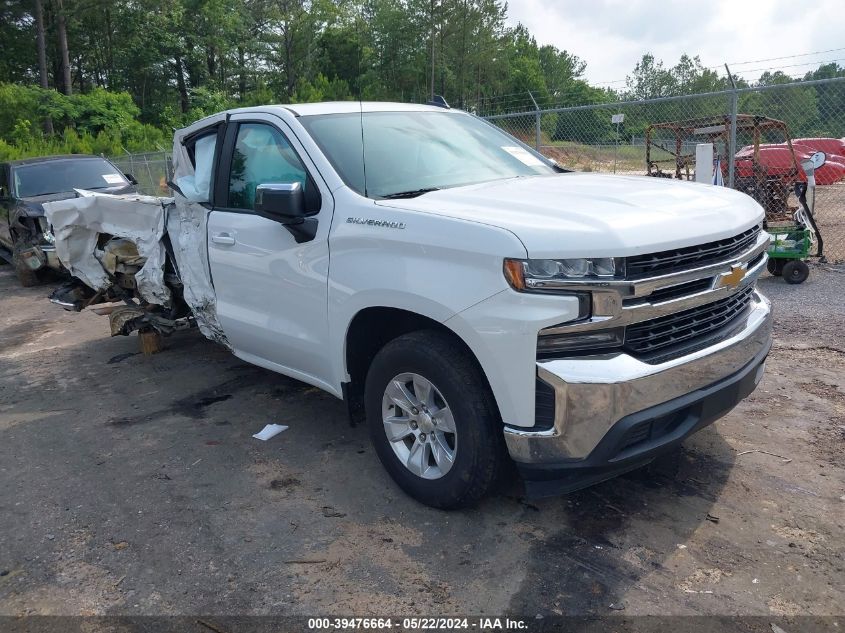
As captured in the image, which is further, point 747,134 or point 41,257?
point 747,134

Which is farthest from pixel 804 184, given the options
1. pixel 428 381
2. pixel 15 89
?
pixel 15 89

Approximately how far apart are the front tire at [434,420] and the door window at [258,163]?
4.09 ft

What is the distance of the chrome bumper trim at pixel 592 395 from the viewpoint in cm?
269

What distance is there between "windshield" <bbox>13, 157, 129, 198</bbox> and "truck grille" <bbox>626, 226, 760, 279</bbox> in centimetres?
1034

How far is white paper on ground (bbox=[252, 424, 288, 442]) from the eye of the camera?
451 cm

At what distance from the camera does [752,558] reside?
2.95 meters

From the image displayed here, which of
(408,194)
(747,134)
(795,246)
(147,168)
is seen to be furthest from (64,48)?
(408,194)

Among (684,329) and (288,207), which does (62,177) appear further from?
(684,329)

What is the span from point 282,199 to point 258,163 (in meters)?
0.93

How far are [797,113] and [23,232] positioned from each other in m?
12.5

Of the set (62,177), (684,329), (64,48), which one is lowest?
(684,329)

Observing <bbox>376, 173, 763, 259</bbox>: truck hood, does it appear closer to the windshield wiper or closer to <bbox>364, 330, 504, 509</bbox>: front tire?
the windshield wiper

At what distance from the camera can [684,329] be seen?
3033 mm

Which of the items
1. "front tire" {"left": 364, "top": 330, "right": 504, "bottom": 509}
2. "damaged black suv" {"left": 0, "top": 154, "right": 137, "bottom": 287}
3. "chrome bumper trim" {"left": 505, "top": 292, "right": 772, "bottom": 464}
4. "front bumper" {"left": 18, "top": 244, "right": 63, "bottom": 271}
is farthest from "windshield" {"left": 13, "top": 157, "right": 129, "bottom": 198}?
"chrome bumper trim" {"left": 505, "top": 292, "right": 772, "bottom": 464}
